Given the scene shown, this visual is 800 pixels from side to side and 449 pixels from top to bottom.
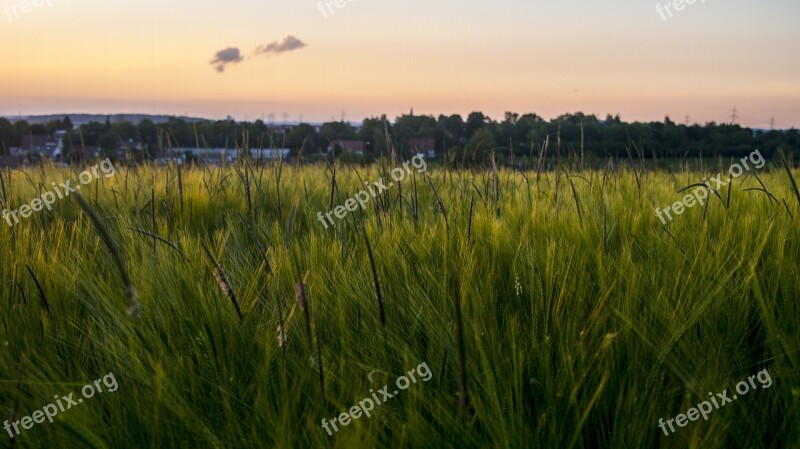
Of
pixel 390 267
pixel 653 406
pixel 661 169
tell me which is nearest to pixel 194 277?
pixel 390 267

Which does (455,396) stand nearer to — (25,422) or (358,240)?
(25,422)

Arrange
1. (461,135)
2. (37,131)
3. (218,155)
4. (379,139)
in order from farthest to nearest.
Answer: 1. (461,135)
2. (37,131)
3. (218,155)
4. (379,139)

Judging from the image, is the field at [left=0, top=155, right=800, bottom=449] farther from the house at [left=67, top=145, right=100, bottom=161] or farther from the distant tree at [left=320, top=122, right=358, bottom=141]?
the house at [left=67, top=145, right=100, bottom=161]

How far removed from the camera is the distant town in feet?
10.7

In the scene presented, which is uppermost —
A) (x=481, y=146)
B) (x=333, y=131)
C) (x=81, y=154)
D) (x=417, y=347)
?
(x=333, y=131)

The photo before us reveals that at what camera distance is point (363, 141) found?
3.94 m

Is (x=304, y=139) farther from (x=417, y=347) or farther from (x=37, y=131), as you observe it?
(x=37, y=131)

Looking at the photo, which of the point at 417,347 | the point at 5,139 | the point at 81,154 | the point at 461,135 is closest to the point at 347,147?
the point at 81,154

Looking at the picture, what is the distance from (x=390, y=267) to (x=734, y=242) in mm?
846

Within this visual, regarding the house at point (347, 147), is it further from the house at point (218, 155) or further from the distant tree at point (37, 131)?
the distant tree at point (37, 131)

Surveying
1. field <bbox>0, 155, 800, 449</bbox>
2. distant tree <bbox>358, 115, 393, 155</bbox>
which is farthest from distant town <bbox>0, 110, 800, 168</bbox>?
field <bbox>0, 155, 800, 449</bbox>

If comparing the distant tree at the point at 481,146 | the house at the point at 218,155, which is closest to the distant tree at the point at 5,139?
the house at the point at 218,155

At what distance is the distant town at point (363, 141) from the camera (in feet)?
10.7

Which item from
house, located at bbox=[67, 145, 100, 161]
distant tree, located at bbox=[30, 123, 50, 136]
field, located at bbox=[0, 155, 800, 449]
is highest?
distant tree, located at bbox=[30, 123, 50, 136]
